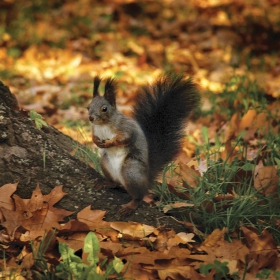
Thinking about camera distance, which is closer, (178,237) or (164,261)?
(164,261)

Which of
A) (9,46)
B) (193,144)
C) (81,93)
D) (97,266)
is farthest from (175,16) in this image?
(97,266)

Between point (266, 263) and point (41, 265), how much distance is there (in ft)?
3.05

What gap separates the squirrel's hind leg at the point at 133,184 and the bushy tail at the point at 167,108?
35 cm

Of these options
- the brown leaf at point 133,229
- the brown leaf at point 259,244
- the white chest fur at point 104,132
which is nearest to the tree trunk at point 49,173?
the brown leaf at point 133,229

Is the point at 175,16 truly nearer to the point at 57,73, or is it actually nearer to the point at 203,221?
the point at 57,73

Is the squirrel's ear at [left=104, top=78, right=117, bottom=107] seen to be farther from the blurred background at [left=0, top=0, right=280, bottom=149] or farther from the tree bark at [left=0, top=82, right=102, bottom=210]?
the blurred background at [left=0, top=0, right=280, bottom=149]

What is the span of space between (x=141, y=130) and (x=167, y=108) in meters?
0.30

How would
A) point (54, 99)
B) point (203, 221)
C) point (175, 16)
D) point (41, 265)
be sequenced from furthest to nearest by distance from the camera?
point (175, 16), point (54, 99), point (203, 221), point (41, 265)

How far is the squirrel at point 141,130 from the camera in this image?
263 cm

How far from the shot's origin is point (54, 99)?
5.41 metres

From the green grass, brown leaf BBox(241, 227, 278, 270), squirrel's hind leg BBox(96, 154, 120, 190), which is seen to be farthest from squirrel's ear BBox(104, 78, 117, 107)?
brown leaf BBox(241, 227, 278, 270)

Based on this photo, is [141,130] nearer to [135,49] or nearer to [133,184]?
[133,184]

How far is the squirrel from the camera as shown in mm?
2631

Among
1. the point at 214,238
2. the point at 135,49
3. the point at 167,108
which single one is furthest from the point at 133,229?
the point at 135,49
